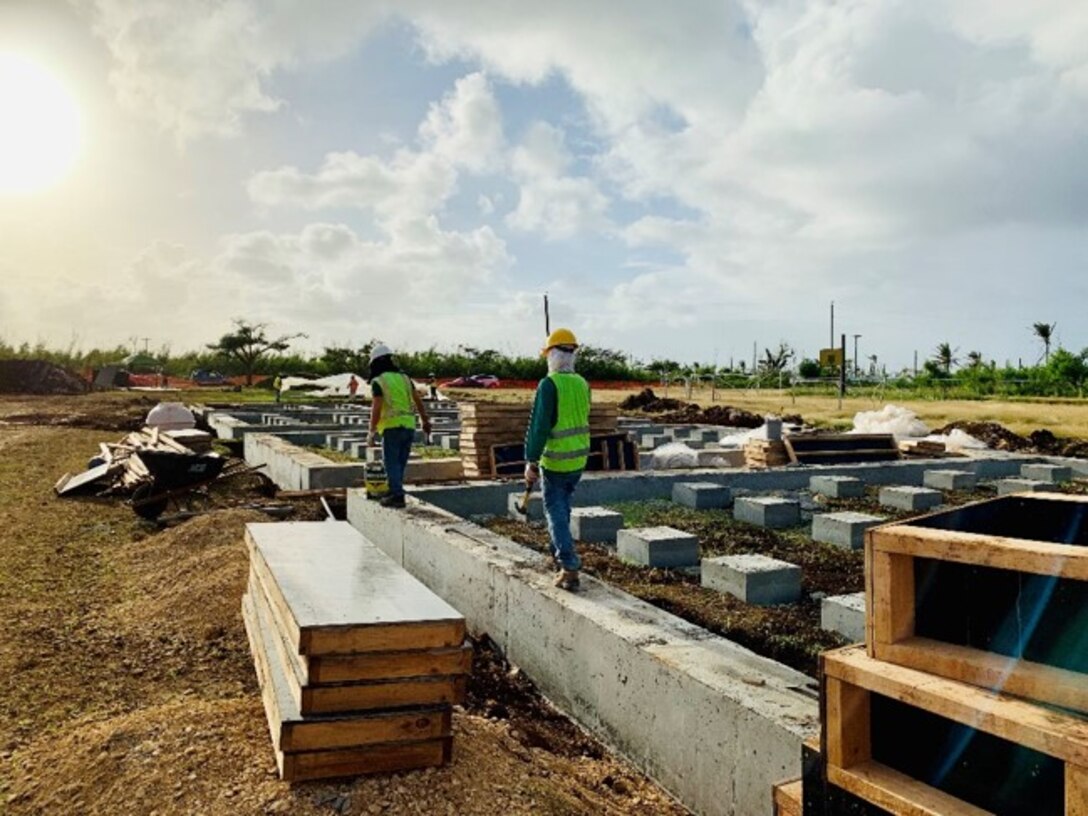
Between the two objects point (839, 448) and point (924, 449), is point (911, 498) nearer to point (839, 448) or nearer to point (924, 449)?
point (839, 448)

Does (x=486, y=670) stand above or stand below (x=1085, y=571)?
below

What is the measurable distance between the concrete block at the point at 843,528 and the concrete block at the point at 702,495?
59.2 inches

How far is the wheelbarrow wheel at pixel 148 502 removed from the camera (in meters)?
10.1

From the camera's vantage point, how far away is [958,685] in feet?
6.95

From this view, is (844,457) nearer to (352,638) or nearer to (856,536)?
(856,536)

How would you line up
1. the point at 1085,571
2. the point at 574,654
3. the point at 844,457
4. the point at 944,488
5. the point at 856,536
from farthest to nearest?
the point at 844,457 < the point at 944,488 < the point at 856,536 < the point at 574,654 < the point at 1085,571

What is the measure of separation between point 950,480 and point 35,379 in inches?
1677

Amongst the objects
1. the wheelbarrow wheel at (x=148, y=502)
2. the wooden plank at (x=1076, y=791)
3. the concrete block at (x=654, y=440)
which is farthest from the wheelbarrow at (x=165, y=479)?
the wooden plank at (x=1076, y=791)

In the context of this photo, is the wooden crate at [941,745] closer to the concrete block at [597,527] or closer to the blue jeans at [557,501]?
the blue jeans at [557,501]

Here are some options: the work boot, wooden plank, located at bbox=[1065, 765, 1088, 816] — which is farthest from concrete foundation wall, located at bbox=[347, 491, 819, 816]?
wooden plank, located at bbox=[1065, 765, 1088, 816]

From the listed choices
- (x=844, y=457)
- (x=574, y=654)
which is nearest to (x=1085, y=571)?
(x=574, y=654)

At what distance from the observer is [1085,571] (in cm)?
194

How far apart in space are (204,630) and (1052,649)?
5.30 meters

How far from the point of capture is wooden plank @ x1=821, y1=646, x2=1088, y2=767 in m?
1.87
